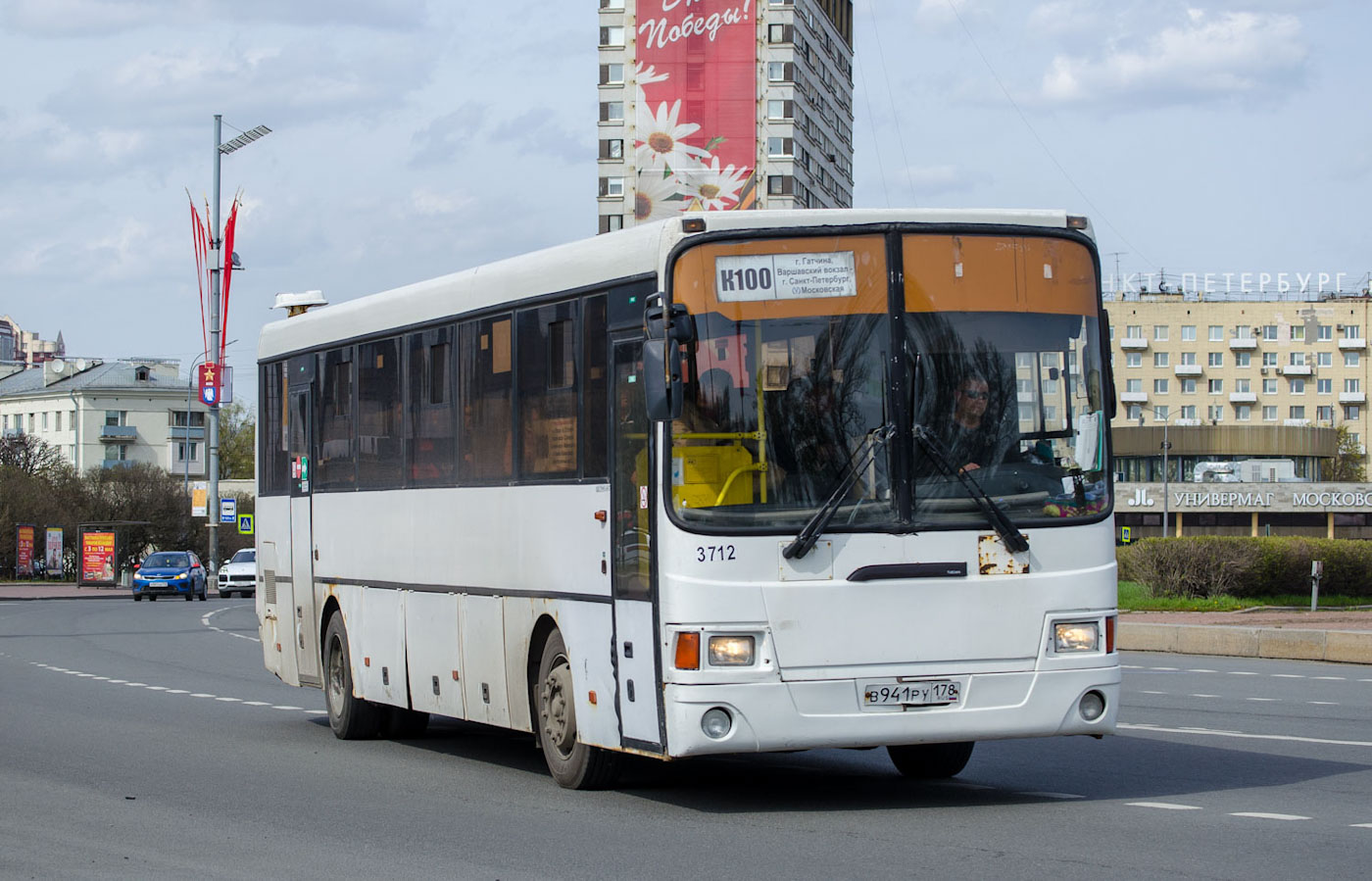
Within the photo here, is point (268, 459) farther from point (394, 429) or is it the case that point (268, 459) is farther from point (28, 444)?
point (28, 444)

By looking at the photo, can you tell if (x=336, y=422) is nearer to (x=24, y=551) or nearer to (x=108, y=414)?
(x=24, y=551)

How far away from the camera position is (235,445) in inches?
6186

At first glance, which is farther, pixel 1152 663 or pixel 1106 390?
pixel 1152 663

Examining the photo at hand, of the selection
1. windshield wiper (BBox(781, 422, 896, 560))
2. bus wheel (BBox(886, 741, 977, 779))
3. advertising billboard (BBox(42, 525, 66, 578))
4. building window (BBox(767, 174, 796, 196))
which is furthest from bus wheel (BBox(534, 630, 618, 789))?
building window (BBox(767, 174, 796, 196))

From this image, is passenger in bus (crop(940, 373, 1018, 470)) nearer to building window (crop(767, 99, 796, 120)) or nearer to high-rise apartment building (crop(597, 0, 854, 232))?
high-rise apartment building (crop(597, 0, 854, 232))

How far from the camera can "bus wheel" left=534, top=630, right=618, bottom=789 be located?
11.4m

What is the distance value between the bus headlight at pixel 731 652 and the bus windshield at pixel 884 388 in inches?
22.4

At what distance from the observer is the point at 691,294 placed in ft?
33.4

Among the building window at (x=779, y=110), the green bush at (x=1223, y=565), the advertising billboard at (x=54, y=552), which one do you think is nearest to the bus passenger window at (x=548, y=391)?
the green bush at (x=1223, y=565)

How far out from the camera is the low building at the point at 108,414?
15350cm

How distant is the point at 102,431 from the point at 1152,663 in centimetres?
13725

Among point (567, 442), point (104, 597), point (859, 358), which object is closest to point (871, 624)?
point (859, 358)

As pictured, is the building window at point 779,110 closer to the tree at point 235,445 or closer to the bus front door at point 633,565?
the tree at point 235,445

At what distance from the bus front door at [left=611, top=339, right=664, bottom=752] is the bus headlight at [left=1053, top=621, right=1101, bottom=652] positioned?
206 centimetres
